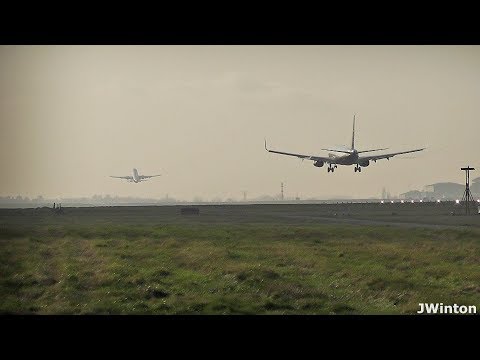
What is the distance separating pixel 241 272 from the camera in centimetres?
2291

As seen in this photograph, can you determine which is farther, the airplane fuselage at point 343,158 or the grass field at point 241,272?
the airplane fuselage at point 343,158

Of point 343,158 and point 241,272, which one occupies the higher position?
point 343,158

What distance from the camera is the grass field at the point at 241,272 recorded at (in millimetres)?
18062

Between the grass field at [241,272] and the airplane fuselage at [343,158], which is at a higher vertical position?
the airplane fuselage at [343,158]

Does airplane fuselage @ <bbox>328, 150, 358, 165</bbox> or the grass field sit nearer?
the grass field

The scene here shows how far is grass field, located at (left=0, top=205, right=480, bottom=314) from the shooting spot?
59.3 ft

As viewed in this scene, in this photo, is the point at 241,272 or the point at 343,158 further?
the point at 343,158

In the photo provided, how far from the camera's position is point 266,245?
102 ft

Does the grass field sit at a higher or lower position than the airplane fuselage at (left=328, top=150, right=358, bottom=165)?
lower

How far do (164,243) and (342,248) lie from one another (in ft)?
36.7
